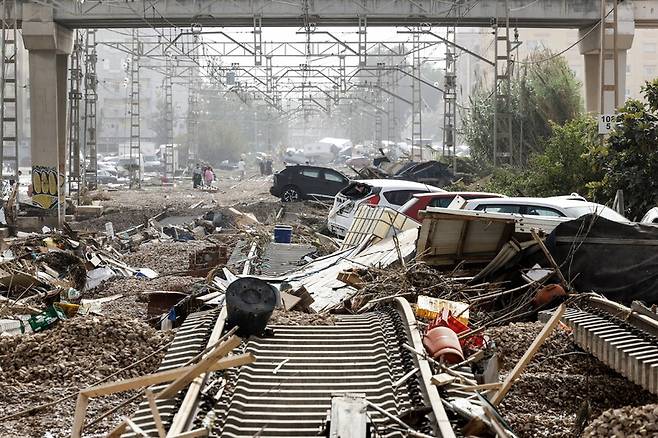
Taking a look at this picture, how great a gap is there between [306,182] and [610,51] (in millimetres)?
12213

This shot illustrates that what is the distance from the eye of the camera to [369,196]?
2617 centimetres

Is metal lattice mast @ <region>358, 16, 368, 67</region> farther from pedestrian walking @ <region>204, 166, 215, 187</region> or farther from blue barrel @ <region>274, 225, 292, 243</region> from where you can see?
pedestrian walking @ <region>204, 166, 215, 187</region>

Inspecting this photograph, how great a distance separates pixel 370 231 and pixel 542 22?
20.3m

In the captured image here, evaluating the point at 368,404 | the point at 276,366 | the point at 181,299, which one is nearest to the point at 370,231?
the point at 181,299

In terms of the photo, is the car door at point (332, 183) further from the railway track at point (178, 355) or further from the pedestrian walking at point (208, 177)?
the railway track at point (178, 355)

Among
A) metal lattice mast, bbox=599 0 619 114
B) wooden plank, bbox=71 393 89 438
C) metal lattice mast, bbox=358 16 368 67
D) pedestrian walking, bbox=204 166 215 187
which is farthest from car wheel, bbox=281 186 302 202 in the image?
wooden plank, bbox=71 393 89 438

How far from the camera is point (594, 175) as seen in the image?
27.7 metres

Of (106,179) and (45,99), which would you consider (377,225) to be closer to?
(45,99)

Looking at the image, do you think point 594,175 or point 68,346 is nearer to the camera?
point 68,346

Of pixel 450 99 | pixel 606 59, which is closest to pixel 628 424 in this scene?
pixel 606 59

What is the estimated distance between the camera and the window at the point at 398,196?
26.4m

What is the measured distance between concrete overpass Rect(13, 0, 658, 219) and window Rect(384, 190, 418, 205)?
10734mm

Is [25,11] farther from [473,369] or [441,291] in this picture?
[473,369]

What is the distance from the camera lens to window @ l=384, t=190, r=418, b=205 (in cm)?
2641
